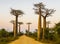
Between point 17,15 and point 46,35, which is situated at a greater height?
point 17,15

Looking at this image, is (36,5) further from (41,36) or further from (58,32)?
(58,32)

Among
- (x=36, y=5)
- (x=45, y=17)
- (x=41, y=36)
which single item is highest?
(x=36, y=5)

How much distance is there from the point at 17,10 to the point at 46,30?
30.9 feet

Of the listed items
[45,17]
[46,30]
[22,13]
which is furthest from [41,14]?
[22,13]

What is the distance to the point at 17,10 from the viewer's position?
4128 centimetres

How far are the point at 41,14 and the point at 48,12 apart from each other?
130 centimetres

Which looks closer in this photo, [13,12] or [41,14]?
[41,14]

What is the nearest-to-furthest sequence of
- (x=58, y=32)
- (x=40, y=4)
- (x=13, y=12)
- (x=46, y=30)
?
(x=58, y=32), (x=40, y=4), (x=46, y=30), (x=13, y=12)

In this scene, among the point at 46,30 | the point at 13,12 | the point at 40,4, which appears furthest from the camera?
the point at 13,12

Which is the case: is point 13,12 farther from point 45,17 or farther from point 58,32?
point 58,32

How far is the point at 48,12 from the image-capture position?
110ft

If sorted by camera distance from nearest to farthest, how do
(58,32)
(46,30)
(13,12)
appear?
(58,32), (46,30), (13,12)

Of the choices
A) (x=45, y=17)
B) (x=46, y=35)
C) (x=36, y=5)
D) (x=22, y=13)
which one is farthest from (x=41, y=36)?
(x=22, y=13)

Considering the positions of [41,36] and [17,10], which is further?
[17,10]
